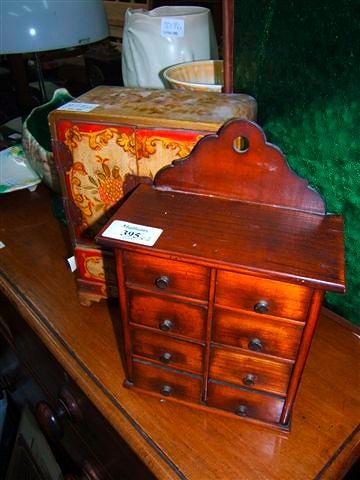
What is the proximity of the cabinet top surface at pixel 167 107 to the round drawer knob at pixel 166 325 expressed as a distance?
300mm

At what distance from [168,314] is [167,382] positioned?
15 cm

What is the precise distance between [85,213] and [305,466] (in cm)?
56

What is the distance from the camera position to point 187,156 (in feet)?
2.11

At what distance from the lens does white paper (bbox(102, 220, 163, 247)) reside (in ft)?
1.83

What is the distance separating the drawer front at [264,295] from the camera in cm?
52

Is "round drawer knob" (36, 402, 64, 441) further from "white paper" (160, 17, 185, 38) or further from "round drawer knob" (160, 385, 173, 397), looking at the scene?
"white paper" (160, 17, 185, 38)

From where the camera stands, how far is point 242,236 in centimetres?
57

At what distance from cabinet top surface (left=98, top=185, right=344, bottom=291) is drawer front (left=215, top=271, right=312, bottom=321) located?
2 centimetres

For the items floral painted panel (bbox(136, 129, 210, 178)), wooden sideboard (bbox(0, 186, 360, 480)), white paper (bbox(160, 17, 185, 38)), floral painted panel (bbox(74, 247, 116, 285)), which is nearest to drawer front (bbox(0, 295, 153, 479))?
wooden sideboard (bbox(0, 186, 360, 480))

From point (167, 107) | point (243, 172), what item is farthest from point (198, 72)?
point (243, 172)

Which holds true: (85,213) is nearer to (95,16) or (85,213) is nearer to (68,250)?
(68,250)

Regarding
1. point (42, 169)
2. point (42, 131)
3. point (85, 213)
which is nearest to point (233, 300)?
point (85, 213)

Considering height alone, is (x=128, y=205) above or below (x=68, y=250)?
above

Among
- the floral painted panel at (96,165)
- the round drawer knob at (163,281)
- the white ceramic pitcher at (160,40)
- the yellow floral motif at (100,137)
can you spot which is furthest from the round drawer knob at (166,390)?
the white ceramic pitcher at (160,40)
